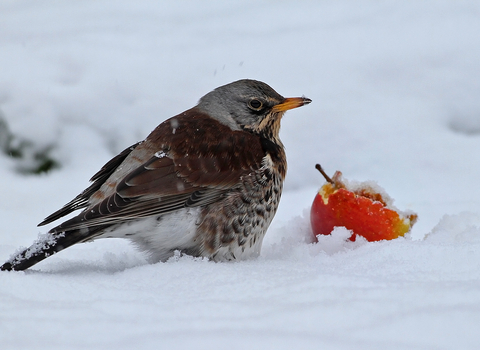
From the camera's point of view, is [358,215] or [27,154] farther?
[27,154]

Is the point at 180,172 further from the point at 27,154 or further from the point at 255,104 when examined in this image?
the point at 27,154

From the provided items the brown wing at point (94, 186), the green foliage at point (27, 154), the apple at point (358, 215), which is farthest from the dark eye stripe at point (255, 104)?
the green foliage at point (27, 154)

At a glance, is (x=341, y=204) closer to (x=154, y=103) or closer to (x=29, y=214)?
(x=29, y=214)

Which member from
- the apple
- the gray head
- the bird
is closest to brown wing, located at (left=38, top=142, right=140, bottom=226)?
the bird

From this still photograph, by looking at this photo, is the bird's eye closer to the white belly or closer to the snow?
the snow

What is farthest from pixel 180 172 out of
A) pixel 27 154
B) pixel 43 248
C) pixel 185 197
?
pixel 27 154

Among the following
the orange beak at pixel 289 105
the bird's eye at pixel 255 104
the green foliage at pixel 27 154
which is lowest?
the orange beak at pixel 289 105

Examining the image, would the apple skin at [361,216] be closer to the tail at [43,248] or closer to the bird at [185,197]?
the bird at [185,197]
